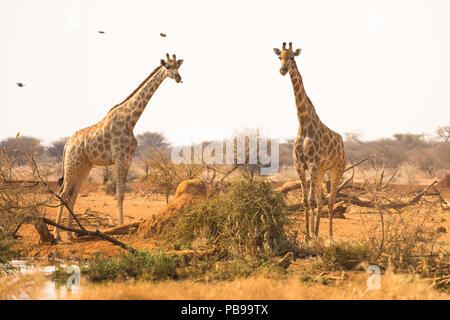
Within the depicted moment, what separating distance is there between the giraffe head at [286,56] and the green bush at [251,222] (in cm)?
205

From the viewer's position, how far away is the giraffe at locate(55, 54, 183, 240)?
8789 millimetres

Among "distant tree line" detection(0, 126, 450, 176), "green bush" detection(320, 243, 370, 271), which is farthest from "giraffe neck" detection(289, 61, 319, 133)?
"distant tree line" detection(0, 126, 450, 176)

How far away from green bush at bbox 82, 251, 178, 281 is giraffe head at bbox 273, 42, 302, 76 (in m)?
3.54

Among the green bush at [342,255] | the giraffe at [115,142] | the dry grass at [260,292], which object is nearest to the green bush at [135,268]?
the dry grass at [260,292]

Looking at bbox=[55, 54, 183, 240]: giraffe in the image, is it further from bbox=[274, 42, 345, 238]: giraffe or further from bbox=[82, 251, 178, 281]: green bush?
bbox=[82, 251, 178, 281]: green bush

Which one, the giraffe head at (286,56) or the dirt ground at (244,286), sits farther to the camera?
the giraffe head at (286,56)

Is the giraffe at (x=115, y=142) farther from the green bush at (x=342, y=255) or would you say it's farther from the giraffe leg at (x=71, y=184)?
the green bush at (x=342, y=255)

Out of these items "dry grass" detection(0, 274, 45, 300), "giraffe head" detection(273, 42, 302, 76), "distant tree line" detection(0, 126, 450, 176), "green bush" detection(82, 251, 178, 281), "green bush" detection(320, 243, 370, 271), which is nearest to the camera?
"dry grass" detection(0, 274, 45, 300)

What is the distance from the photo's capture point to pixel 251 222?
6.04 metres

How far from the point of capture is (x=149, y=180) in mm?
11789

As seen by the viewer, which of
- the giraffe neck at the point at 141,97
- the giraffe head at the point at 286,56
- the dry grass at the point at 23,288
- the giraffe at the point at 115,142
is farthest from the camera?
the giraffe neck at the point at 141,97

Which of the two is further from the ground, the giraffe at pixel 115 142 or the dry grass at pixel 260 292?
the giraffe at pixel 115 142

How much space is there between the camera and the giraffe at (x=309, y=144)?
745 cm
